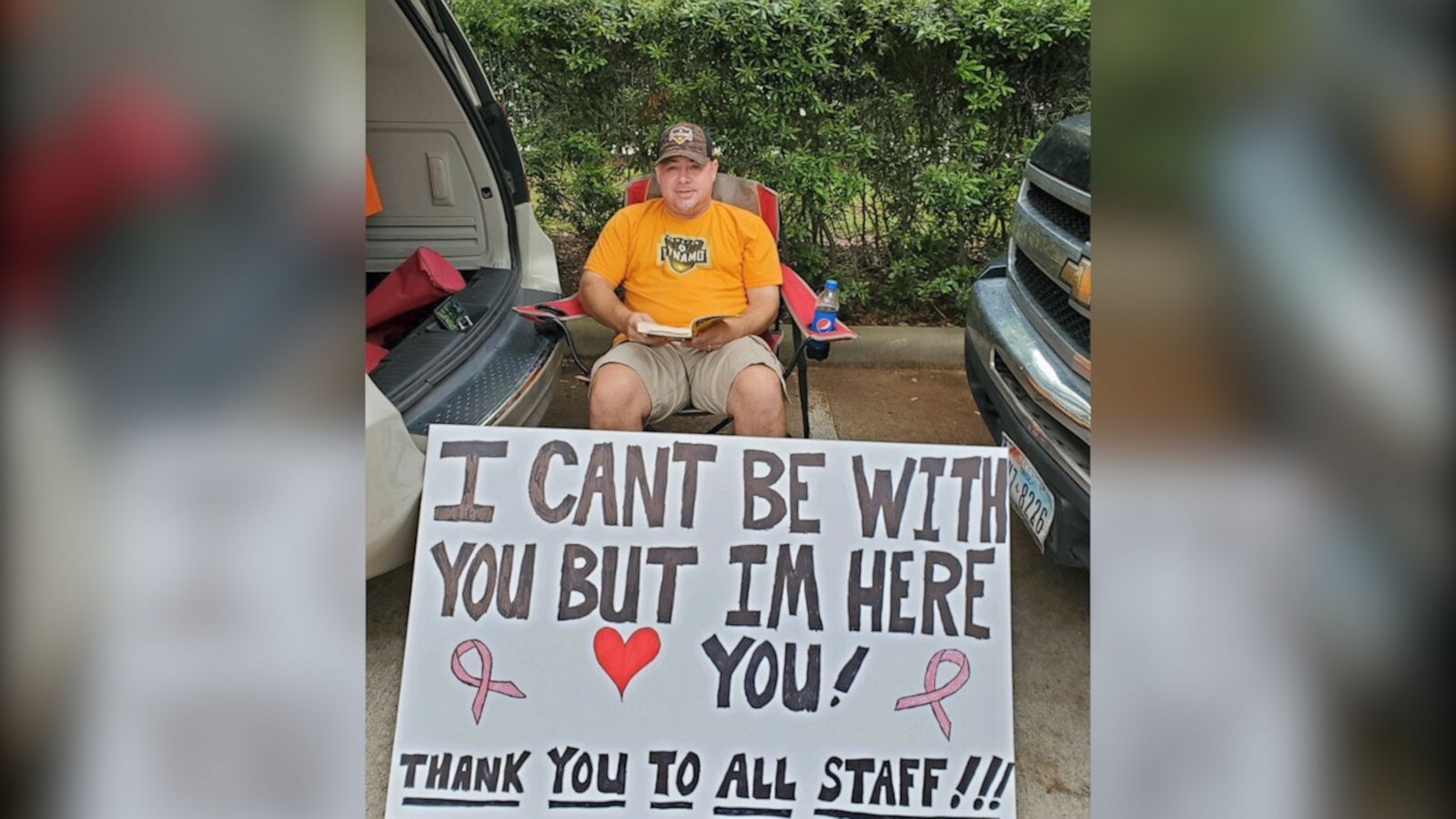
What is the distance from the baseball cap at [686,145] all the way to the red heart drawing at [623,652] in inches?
64.4

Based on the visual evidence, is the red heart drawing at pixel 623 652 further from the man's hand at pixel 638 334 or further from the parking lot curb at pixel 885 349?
the parking lot curb at pixel 885 349

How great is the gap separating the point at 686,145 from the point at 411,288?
1290 mm

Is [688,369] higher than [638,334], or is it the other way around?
[638,334]

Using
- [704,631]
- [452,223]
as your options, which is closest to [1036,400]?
[704,631]

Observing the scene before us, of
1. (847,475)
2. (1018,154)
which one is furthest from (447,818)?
(1018,154)

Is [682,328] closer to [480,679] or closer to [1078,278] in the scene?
[1078,278]

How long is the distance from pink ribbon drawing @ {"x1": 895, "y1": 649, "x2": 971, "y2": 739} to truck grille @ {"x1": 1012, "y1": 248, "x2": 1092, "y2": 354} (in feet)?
2.78

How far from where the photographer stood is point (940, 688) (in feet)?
6.46

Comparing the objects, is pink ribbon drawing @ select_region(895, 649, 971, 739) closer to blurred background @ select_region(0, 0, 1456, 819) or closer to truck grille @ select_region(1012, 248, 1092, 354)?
truck grille @ select_region(1012, 248, 1092, 354)
